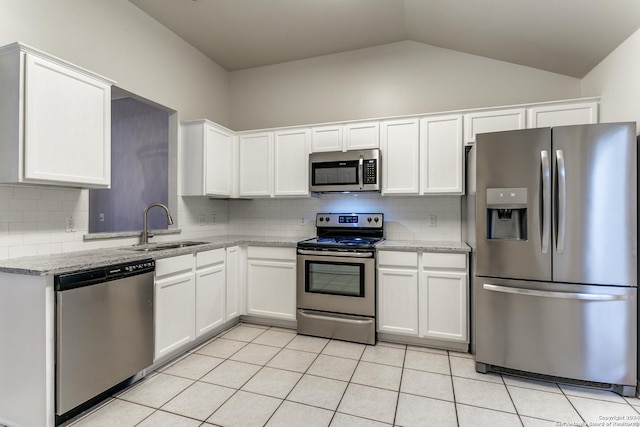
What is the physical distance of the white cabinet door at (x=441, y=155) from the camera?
306 centimetres

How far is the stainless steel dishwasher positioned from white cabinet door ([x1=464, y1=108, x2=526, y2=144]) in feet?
9.68

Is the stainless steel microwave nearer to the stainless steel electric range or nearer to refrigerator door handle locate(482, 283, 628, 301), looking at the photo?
the stainless steel electric range

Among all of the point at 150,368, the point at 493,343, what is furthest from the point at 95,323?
the point at 493,343

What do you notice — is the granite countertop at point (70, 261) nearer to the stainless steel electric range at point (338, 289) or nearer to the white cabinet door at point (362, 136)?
the stainless steel electric range at point (338, 289)

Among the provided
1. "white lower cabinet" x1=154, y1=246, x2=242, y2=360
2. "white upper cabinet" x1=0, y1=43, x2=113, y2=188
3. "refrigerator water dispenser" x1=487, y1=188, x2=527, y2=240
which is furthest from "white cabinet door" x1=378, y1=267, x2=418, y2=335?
"white upper cabinet" x1=0, y1=43, x2=113, y2=188

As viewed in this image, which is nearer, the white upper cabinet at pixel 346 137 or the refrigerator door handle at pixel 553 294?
the refrigerator door handle at pixel 553 294

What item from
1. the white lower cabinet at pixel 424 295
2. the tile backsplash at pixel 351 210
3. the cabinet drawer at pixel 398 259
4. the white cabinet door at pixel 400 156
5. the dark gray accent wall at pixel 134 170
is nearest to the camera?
the white lower cabinet at pixel 424 295

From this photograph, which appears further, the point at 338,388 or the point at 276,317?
the point at 276,317

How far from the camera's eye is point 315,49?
12.4 feet

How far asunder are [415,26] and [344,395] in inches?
133

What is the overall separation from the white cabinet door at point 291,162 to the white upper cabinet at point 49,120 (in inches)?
69.4

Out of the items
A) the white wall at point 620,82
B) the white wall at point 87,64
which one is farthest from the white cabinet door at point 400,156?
the white wall at point 87,64

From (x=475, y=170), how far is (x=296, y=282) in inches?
76.6

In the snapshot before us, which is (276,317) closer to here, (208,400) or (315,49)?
(208,400)
